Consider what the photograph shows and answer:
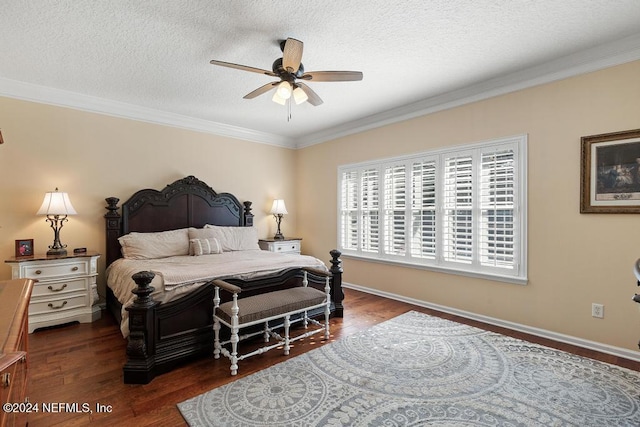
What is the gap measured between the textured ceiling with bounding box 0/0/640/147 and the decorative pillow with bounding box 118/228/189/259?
1748mm

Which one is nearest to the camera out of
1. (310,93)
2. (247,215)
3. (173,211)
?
(310,93)

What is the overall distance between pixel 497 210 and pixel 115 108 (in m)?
4.99

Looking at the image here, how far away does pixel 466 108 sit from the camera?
3.72 meters

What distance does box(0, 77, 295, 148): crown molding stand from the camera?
3504 mm

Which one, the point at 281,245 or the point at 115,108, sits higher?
the point at 115,108

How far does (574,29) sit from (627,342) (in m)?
2.71

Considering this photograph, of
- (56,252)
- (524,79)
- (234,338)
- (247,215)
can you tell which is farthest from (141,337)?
(524,79)

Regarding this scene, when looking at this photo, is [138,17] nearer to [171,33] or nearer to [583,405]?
[171,33]

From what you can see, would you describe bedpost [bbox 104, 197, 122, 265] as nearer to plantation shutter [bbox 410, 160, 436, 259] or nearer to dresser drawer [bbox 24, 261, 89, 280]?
dresser drawer [bbox 24, 261, 89, 280]

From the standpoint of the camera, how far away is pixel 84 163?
3.92 meters

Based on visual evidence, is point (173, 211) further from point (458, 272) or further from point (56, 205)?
point (458, 272)

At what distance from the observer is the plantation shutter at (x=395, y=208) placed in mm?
4402

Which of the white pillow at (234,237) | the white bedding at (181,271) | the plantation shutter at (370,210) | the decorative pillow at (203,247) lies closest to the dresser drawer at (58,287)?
the white bedding at (181,271)

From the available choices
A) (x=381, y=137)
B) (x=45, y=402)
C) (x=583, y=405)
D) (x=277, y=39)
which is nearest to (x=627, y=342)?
(x=583, y=405)
